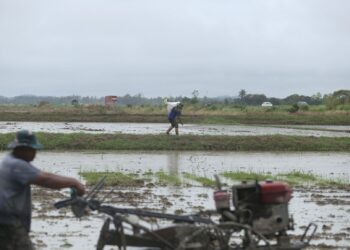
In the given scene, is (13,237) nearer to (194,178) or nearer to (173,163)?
(194,178)

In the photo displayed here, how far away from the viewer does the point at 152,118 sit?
43.8m

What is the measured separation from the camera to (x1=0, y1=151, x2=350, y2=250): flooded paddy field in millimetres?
8953

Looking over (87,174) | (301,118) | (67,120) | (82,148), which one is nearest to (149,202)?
(87,174)

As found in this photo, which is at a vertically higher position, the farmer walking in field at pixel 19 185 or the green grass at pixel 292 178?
the farmer walking in field at pixel 19 185

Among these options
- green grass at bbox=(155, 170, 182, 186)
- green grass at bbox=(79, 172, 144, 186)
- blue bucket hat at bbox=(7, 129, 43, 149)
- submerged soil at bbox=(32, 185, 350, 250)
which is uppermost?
blue bucket hat at bbox=(7, 129, 43, 149)

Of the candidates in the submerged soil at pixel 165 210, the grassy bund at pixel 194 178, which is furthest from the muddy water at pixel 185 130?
the submerged soil at pixel 165 210

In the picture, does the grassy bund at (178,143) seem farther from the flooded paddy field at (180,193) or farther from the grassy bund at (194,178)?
the grassy bund at (194,178)

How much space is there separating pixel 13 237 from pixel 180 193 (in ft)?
23.6

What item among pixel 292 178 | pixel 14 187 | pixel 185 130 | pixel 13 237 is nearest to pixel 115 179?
pixel 292 178

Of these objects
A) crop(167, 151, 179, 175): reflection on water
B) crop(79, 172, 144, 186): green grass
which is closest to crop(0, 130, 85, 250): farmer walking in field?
crop(79, 172, 144, 186): green grass

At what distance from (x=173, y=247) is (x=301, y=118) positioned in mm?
39320

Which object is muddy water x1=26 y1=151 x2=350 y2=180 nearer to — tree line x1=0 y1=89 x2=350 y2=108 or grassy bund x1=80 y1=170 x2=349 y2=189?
grassy bund x1=80 y1=170 x2=349 y2=189

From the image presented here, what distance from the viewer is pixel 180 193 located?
12.8m

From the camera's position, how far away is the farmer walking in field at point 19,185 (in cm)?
557
